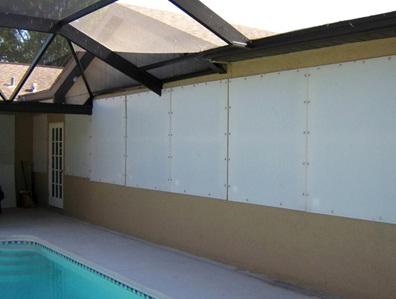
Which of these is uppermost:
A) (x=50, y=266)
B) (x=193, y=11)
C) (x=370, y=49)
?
(x=193, y=11)

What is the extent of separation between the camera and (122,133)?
8.87 metres

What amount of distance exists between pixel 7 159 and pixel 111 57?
23.1 ft

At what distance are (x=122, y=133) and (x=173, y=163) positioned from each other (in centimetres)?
183

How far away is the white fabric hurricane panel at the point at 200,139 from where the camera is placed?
647 cm

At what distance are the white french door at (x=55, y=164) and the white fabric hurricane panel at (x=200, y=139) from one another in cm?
516

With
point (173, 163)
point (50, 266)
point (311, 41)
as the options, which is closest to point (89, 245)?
point (50, 266)

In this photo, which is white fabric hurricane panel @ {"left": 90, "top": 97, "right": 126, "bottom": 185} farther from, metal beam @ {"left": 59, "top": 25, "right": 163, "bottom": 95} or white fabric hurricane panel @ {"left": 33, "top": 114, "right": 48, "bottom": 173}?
white fabric hurricane panel @ {"left": 33, "top": 114, "right": 48, "bottom": 173}

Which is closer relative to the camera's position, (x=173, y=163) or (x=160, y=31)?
(x=160, y=31)

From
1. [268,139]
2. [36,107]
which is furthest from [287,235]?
[36,107]

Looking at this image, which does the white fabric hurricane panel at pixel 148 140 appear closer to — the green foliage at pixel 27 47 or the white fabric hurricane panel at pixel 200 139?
the white fabric hurricane panel at pixel 200 139

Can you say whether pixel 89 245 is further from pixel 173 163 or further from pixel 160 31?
pixel 160 31

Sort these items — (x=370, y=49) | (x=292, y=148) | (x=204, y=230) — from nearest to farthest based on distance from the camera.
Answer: (x=370, y=49) → (x=292, y=148) → (x=204, y=230)

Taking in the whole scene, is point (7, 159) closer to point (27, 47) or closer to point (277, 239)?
point (27, 47)

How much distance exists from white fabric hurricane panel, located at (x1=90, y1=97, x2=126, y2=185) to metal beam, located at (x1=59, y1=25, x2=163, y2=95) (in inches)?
52.8
